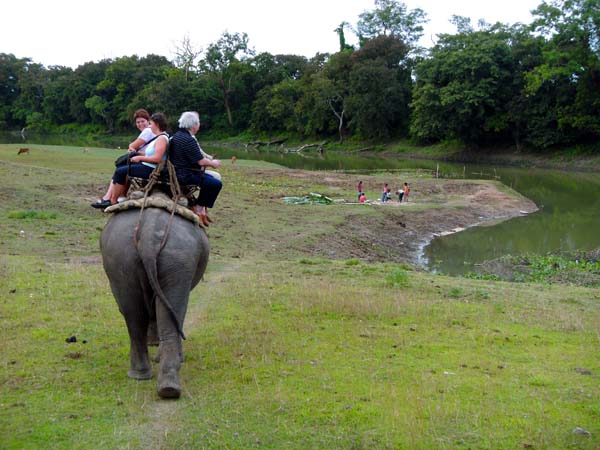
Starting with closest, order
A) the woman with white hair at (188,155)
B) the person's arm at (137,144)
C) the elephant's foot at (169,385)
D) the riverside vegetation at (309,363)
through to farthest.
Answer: the riverside vegetation at (309,363) → the elephant's foot at (169,385) → the woman with white hair at (188,155) → the person's arm at (137,144)

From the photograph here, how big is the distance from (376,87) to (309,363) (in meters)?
68.6

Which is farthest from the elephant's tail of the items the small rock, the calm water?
the calm water

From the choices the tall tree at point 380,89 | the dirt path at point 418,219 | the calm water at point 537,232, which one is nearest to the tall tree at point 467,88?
the tall tree at point 380,89

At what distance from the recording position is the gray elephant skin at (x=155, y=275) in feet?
19.7

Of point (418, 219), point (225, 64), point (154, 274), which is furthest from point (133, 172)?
point (225, 64)

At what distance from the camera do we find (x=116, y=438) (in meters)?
5.12

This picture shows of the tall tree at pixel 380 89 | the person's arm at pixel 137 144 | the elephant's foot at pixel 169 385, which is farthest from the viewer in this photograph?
the tall tree at pixel 380 89

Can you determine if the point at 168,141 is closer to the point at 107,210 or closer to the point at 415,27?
the point at 107,210

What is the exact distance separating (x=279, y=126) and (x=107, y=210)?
8673cm

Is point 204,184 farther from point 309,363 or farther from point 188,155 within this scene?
point 309,363

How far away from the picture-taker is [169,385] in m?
5.86

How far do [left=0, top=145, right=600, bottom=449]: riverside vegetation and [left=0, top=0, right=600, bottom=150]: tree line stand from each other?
160ft

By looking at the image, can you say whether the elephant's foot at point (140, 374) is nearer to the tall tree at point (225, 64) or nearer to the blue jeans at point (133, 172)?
the blue jeans at point (133, 172)

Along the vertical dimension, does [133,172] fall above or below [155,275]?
above
